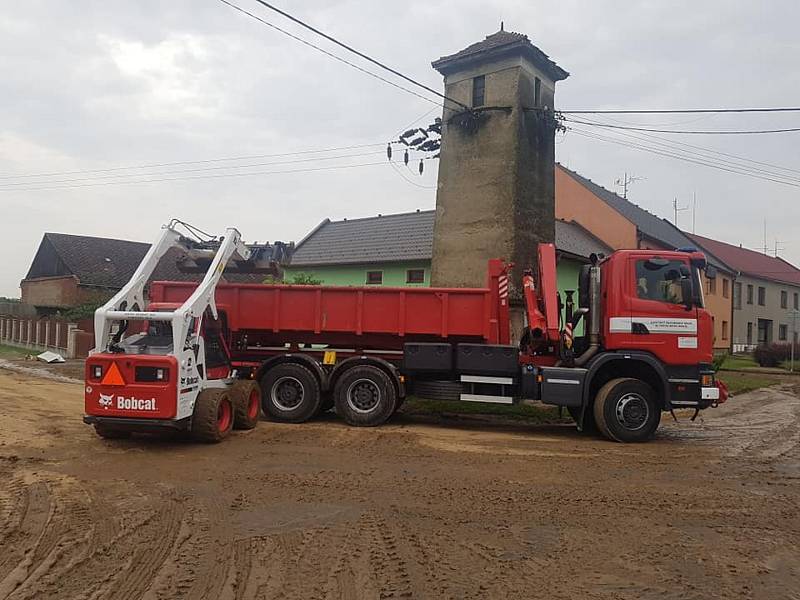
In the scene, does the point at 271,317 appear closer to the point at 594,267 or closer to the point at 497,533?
the point at 594,267

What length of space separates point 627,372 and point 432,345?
10.4 ft

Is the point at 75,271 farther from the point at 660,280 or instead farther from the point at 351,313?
the point at 660,280

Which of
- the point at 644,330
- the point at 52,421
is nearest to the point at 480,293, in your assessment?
the point at 644,330

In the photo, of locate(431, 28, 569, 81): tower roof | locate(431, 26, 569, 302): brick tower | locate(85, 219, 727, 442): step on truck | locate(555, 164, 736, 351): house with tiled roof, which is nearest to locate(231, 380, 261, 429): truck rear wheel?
locate(85, 219, 727, 442): step on truck

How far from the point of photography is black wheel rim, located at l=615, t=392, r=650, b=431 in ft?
33.0

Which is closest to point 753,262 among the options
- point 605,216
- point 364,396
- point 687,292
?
point 605,216

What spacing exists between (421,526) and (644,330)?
5.96 m

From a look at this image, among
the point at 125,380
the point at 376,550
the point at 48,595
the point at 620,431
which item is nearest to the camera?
the point at 48,595

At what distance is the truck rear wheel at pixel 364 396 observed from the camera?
11.0 meters

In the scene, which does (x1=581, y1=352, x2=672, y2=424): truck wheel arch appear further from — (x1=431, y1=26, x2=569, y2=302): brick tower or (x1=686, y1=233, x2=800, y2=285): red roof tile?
(x1=686, y1=233, x2=800, y2=285): red roof tile

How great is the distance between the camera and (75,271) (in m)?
37.3

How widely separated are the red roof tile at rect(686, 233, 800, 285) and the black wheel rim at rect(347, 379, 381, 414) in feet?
140

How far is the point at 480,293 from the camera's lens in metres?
11.0

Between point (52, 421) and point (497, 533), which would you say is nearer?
point (497, 533)
